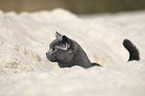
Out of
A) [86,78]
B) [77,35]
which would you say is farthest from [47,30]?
[86,78]

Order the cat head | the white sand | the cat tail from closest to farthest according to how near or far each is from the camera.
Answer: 1. the white sand
2. the cat head
3. the cat tail

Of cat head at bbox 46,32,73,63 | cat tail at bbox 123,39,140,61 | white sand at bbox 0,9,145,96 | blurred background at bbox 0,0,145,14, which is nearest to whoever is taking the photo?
white sand at bbox 0,9,145,96

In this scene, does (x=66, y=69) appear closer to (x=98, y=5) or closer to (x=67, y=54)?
(x=67, y=54)

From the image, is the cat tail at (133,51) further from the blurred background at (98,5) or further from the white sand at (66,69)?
the blurred background at (98,5)

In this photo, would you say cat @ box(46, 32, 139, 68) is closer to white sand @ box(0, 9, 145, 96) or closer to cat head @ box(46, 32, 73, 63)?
cat head @ box(46, 32, 73, 63)

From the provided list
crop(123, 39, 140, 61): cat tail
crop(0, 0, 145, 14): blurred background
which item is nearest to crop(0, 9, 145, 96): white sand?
crop(123, 39, 140, 61): cat tail

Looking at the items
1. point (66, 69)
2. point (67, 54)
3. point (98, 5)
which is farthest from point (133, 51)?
point (98, 5)
